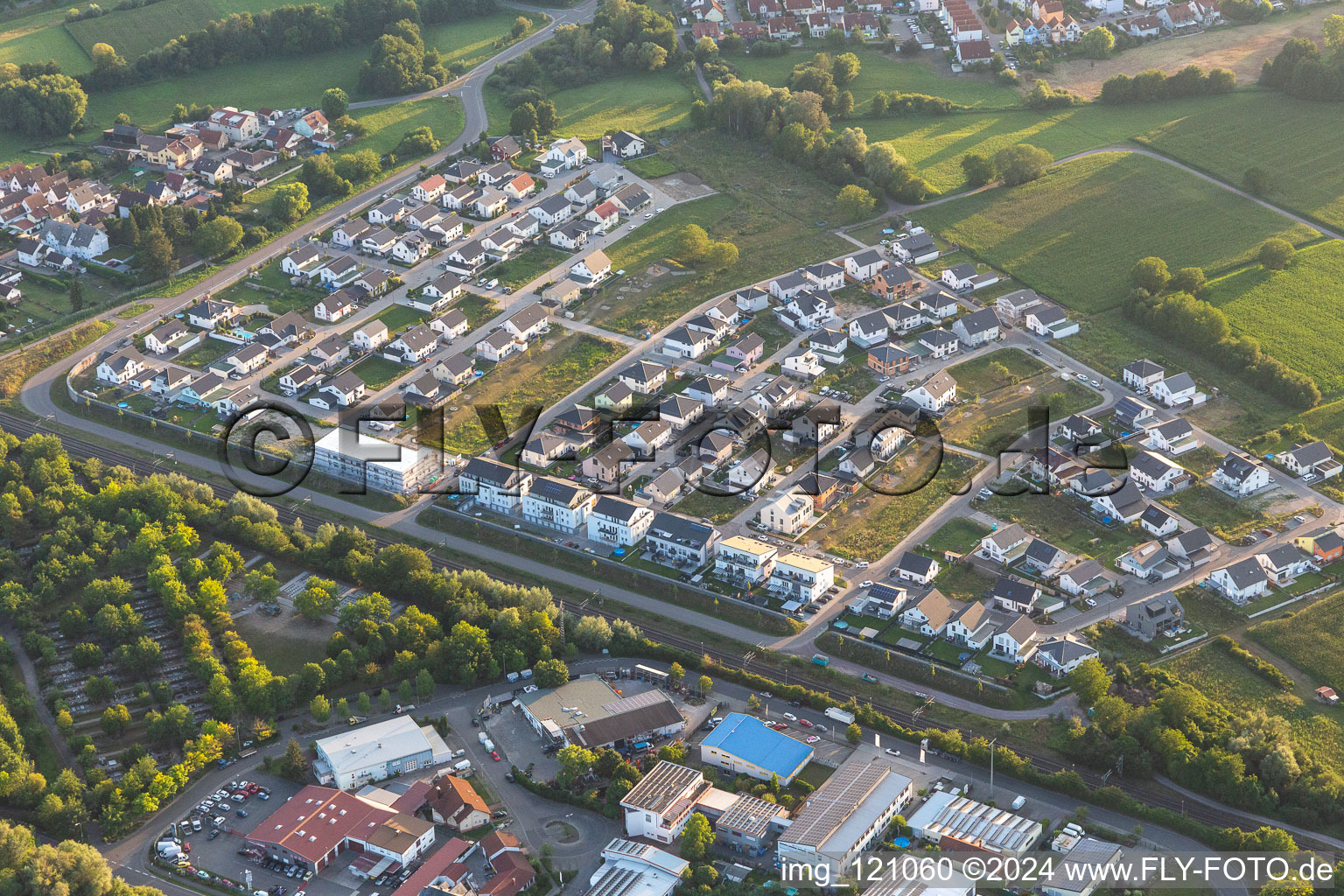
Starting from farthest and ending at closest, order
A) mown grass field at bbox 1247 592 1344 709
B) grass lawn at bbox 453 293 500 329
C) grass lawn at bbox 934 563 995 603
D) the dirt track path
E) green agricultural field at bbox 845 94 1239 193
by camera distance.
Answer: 1. the dirt track path
2. green agricultural field at bbox 845 94 1239 193
3. grass lawn at bbox 453 293 500 329
4. grass lawn at bbox 934 563 995 603
5. mown grass field at bbox 1247 592 1344 709

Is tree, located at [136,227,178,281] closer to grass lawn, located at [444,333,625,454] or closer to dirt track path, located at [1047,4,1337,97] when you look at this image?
grass lawn, located at [444,333,625,454]

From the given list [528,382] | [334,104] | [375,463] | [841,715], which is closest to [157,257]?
[334,104]

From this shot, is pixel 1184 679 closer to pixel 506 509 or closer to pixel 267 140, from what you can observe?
pixel 506 509

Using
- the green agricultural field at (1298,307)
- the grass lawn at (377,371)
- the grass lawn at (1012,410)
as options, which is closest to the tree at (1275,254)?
the green agricultural field at (1298,307)

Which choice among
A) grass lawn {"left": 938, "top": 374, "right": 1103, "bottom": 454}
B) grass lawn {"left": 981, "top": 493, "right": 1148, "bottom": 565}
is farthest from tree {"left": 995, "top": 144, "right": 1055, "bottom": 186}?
grass lawn {"left": 981, "top": 493, "right": 1148, "bottom": 565}

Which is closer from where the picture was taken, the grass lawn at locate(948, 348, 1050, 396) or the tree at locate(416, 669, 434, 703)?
the tree at locate(416, 669, 434, 703)

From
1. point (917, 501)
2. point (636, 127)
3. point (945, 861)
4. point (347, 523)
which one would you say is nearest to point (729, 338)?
point (917, 501)
